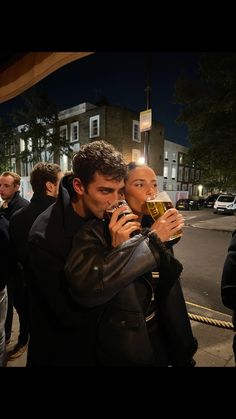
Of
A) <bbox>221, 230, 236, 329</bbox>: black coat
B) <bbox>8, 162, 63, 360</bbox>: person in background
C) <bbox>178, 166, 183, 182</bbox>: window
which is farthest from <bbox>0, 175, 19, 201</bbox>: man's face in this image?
<bbox>178, 166, 183, 182</bbox>: window

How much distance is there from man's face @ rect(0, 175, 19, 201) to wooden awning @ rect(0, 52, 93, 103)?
125 cm

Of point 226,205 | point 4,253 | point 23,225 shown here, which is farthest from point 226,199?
point 4,253

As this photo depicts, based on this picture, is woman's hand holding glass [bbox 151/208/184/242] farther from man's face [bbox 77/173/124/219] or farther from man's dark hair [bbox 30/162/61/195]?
man's dark hair [bbox 30/162/61/195]

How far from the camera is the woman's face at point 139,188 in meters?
2.11

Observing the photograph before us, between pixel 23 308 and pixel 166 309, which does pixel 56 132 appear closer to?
pixel 23 308

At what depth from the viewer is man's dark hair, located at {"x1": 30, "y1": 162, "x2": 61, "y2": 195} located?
337 centimetres

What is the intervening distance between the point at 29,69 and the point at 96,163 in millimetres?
2161

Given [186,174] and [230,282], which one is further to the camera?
[186,174]

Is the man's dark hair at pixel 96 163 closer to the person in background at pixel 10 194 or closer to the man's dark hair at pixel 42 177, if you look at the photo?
the man's dark hair at pixel 42 177

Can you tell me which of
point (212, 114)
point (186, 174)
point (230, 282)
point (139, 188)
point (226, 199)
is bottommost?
point (226, 199)

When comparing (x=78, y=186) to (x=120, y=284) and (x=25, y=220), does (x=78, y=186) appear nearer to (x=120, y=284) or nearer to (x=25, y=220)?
(x=120, y=284)

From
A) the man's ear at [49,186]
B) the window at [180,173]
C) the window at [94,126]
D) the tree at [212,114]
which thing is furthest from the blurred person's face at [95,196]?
the window at [180,173]

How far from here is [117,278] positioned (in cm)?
114

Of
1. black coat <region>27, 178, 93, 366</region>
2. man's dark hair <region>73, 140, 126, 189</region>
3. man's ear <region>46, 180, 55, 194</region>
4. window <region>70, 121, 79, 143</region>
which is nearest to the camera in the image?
black coat <region>27, 178, 93, 366</region>
